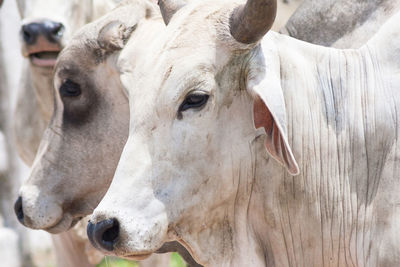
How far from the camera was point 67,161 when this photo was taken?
13.8ft

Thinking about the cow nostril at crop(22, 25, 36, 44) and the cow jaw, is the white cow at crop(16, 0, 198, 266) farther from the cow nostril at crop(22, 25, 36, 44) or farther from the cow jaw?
the cow jaw

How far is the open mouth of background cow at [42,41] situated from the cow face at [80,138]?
70 cm

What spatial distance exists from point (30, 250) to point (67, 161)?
3569mm

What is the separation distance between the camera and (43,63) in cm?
A: 498

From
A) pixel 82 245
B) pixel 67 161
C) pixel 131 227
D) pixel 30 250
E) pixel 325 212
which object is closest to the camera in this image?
pixel 131 227

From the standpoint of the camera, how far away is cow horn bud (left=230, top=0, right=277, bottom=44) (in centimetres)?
303

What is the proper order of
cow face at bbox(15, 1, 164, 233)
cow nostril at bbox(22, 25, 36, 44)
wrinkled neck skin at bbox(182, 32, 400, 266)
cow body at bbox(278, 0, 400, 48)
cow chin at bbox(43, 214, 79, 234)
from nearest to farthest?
1. wrinkled neck skin at bbox(182, 32, 400, 266)
2. cow body at bbox(278, 0, 400, 48)
3. cow face at bbox(15, 1, 164, 233)
4. cow chin at bbox(43, 214, 79, 234)
5. cow nostril at bbox(22, 25, 36, 44)

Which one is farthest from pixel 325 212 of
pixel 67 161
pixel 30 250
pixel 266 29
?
pixel 30 250

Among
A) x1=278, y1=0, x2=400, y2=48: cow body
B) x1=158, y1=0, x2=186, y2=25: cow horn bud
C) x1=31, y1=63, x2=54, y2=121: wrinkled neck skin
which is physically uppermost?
x1=158, y1=0, x2=186, y2=25: cow horn bud

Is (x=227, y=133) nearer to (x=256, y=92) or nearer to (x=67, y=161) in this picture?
(x=256, y=92)

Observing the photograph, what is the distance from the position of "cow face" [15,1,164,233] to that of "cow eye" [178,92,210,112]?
1.05 m

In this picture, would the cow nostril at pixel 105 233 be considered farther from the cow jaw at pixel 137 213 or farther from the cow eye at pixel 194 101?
the cow eye at pixel 194 101

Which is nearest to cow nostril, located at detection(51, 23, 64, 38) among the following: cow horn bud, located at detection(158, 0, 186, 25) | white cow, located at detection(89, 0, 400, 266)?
cow horn bud, located at detection(158, 0, 186, 25)

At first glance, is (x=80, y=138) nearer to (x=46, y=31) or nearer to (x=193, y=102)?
(x=46, y=31)
